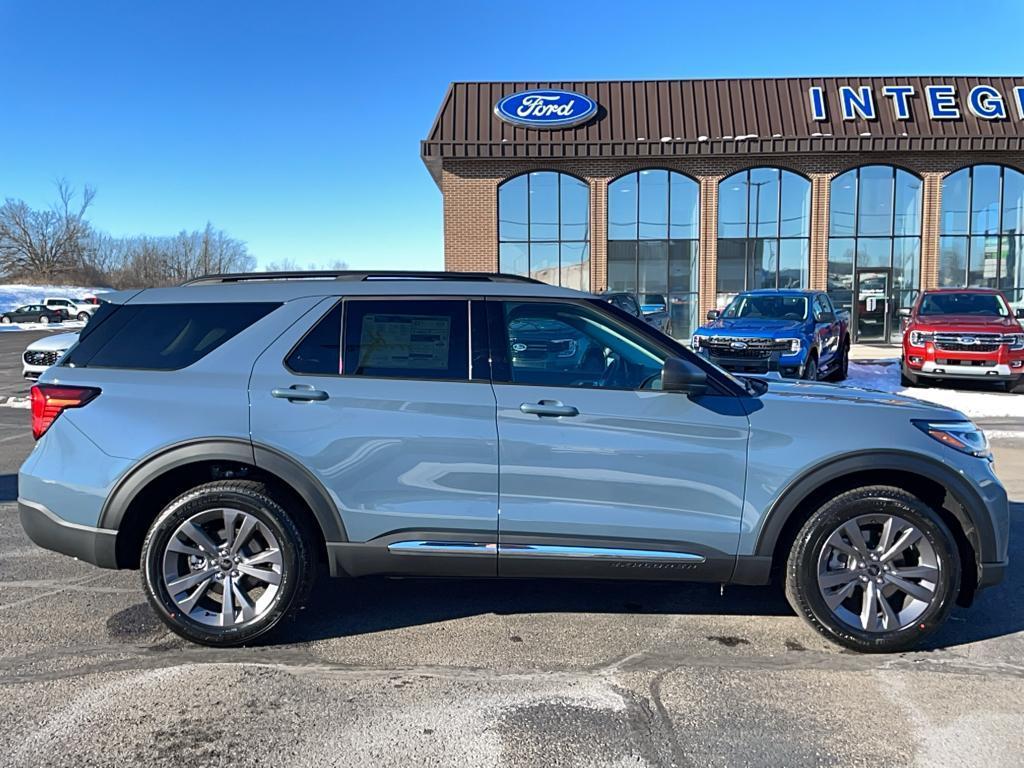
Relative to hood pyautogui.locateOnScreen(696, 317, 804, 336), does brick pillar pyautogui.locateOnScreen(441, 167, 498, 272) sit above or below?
above

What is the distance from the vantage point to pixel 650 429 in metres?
3.41

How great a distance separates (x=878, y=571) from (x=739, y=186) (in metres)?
19.2

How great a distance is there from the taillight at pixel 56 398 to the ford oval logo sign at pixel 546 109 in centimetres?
1812

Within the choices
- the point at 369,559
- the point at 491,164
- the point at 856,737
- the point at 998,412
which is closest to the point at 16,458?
the point at 369,559

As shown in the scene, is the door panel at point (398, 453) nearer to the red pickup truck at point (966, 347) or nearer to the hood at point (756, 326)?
the hood at point (756, 326)

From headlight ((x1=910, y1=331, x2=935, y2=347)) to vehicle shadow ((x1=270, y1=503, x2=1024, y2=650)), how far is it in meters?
8.97

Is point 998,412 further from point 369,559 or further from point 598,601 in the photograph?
point 369,559

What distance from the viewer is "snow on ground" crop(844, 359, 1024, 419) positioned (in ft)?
35.0

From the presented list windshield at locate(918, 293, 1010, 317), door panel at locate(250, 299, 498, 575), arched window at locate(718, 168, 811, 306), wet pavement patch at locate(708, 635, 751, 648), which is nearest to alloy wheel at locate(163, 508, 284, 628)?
door panel at locate(250, 299, 498, 575)

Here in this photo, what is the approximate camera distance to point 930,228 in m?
20.8

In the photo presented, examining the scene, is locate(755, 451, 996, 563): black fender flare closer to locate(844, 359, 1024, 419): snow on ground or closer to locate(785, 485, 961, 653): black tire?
locate(785, 485, 961, 653): black tire

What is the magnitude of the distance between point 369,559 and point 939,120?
2201cm

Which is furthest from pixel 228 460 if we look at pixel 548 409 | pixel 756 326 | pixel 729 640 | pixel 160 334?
pixel 756 326

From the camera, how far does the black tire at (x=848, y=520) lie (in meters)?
3.43
